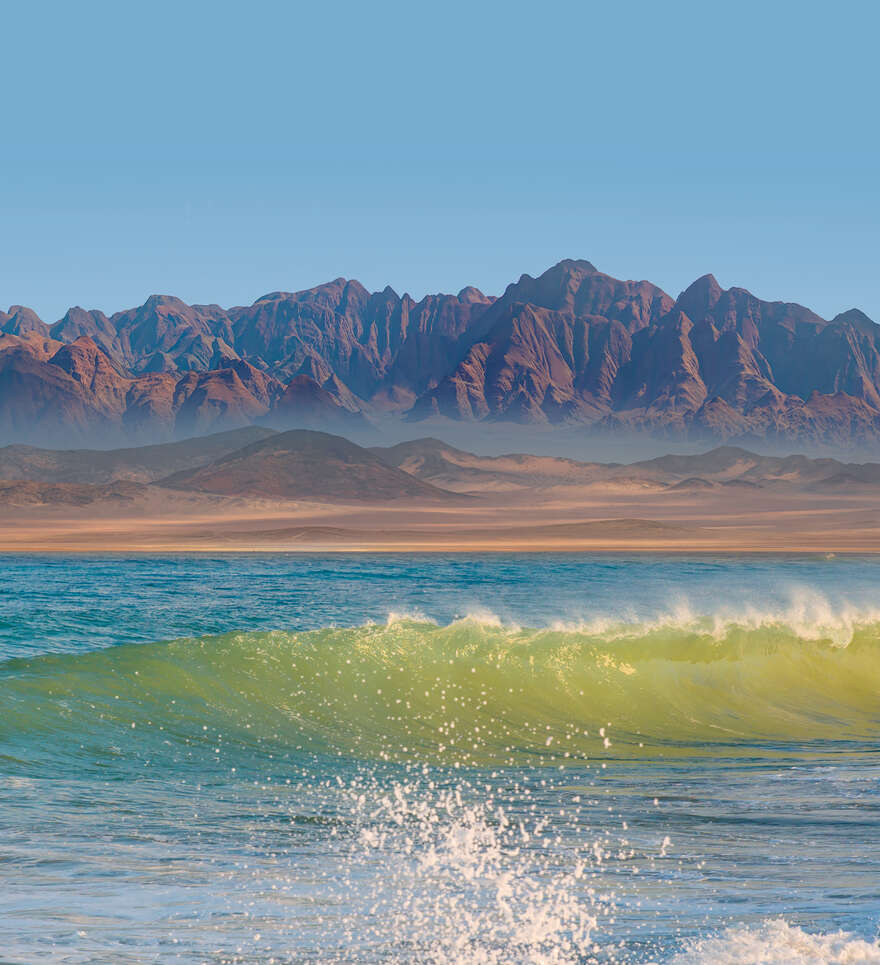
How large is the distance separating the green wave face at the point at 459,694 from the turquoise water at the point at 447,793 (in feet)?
0.28

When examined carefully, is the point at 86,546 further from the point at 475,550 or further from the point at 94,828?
the point at 94,828

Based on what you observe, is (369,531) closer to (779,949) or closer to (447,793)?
(447,793)

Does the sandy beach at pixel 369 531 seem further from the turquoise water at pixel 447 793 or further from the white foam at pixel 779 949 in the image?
the white foam at pixel 779 949

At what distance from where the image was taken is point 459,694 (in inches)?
885

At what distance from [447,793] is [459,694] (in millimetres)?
8214

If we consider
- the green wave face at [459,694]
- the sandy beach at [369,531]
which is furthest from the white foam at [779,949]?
the sandy beach at [369,531]

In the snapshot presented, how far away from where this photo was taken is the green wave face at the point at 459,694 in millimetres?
18078

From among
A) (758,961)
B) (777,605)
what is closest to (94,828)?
(758,961)

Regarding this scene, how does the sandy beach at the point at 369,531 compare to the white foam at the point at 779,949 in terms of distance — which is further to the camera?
the sandy beach at the point at 369,531

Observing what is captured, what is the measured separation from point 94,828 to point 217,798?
2103 millimetres

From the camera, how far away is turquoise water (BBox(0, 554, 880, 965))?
8.80 meters

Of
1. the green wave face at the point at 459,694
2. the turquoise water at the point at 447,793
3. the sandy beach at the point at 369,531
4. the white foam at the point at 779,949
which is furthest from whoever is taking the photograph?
the sandy beach at the point at 369,531

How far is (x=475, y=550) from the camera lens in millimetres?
110000

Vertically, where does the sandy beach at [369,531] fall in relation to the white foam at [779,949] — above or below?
below
